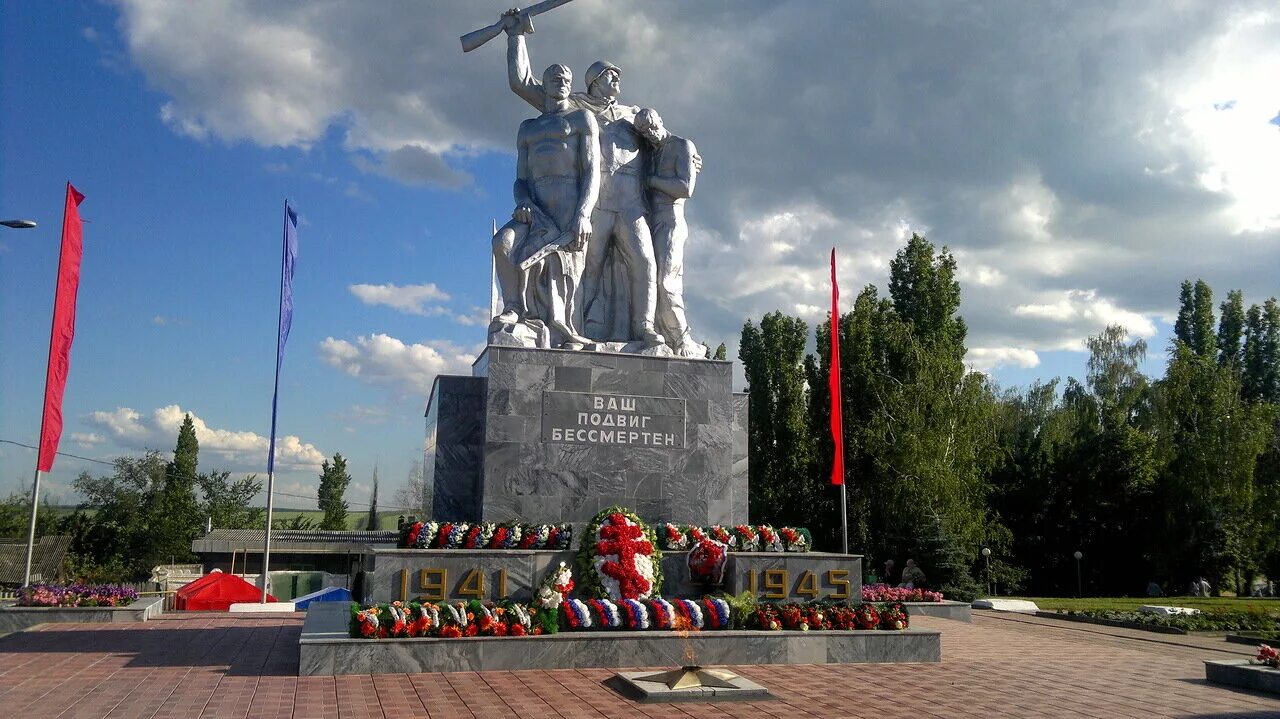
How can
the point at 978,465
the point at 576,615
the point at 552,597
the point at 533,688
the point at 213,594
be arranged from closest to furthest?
1. the point at 533,688
2. the point at 576,615
3. the point at 552,597
4. the point at 213,594
5. the point at 978,465

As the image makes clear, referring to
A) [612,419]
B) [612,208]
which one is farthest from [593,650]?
[612,208]

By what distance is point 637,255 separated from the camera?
14625 millimetres

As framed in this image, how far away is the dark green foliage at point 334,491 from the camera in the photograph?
218 ft

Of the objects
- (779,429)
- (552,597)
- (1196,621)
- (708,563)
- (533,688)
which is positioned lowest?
(1196,621)

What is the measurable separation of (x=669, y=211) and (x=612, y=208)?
3.03 feet

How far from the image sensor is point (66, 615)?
48.1 feet

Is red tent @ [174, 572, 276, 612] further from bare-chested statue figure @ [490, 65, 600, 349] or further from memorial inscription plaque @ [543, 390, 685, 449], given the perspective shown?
memorial inscription plaque @ [543, 390, 685, 449]

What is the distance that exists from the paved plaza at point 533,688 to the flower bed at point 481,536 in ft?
5.97

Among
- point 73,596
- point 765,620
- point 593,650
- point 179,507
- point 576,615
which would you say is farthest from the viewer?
point 179,507

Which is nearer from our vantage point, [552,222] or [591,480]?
[591,480]

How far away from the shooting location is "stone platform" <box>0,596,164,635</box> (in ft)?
46.3

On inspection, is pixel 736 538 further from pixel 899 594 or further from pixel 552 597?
pixel 899 594

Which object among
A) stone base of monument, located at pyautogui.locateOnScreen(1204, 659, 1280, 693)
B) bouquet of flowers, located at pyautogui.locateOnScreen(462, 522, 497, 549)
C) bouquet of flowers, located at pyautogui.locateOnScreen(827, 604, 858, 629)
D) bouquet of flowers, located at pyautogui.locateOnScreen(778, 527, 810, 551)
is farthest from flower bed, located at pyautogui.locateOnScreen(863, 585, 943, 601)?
bouquet of flowers, located at pyautogui.locateOnScreen(462, 522, 497, 549)

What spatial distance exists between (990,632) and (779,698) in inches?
329
